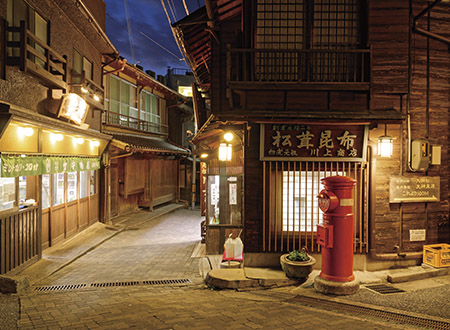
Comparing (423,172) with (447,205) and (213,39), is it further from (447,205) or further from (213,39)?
(213,39)

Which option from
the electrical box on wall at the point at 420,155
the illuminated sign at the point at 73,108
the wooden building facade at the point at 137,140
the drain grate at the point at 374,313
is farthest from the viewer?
the wooden building facade at the point at 137,140

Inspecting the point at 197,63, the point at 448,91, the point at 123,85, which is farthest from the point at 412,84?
the point at 123,85

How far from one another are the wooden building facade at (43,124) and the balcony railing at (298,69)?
5.83 metres

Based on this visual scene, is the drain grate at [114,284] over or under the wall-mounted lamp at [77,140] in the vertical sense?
under

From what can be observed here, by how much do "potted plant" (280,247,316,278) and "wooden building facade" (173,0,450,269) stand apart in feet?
1.76

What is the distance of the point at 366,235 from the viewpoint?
9469mm

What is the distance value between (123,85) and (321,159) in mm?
17064

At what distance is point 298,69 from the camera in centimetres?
920

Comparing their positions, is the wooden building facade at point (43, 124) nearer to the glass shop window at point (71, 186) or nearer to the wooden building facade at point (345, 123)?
the glass shop window at point (71, 186)

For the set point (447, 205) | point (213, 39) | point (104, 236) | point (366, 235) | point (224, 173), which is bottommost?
point (104, 236)

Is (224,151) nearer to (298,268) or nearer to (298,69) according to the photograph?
(298,69)

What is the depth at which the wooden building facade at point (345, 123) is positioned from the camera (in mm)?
9430

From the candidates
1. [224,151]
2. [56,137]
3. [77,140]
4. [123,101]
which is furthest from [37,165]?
[123,101]

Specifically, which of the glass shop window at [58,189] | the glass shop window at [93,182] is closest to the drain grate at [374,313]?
the glass shop window at [58,189]
